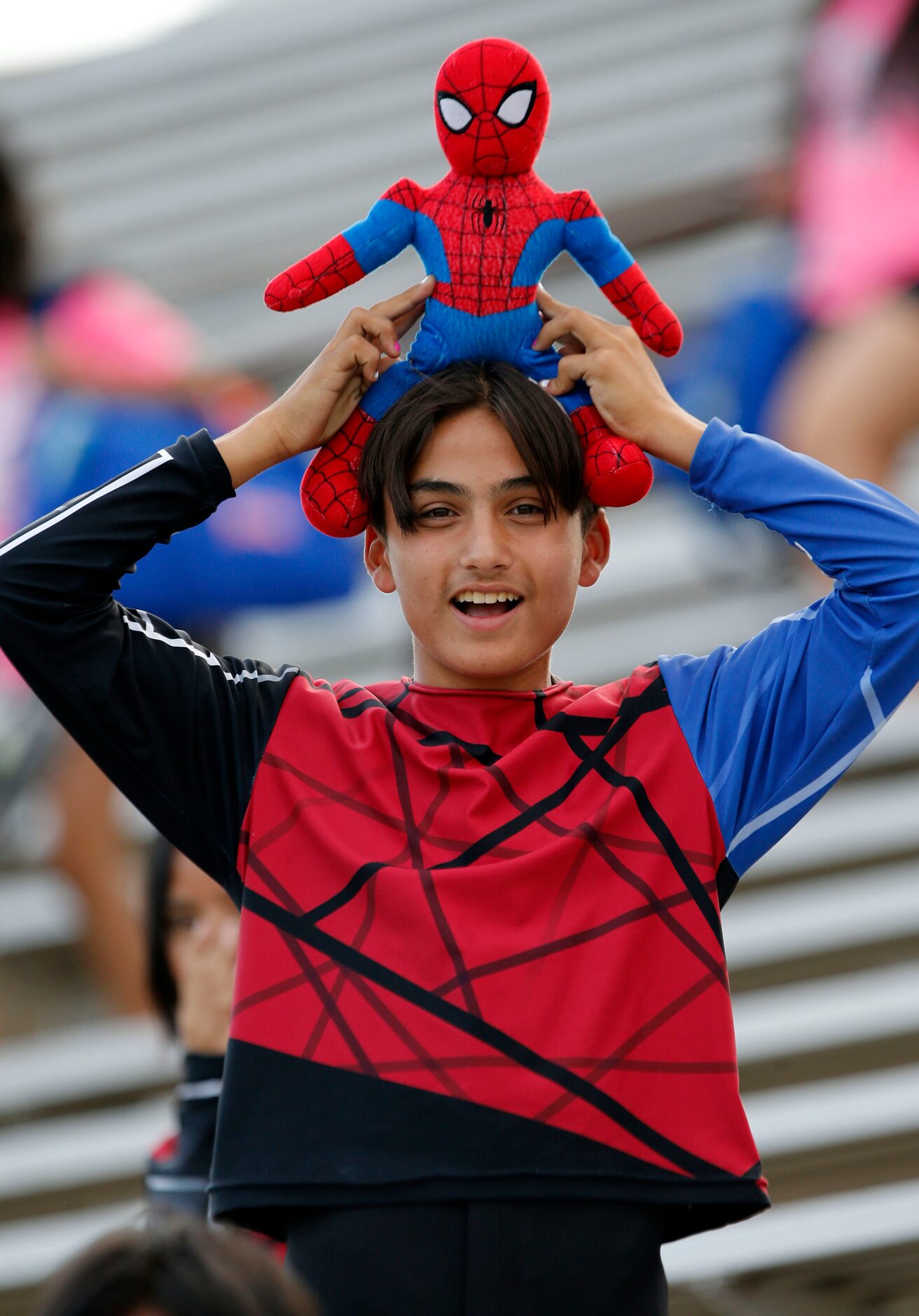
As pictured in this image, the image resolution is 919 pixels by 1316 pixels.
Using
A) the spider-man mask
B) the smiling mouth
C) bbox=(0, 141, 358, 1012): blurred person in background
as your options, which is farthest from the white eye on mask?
bbox=(0, 141, 358, 1012): blurred person in background

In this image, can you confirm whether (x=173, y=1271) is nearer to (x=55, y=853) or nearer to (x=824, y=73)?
(x=55, y=853)

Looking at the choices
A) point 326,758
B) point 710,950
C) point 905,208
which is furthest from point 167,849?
point 905,208

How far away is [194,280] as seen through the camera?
5.94 metres

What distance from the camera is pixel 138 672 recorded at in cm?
161

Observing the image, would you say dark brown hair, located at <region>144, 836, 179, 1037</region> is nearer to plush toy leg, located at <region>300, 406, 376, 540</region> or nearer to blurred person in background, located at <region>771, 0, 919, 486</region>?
plush toy leg, located at <region>300, 406, 376, 540</region>

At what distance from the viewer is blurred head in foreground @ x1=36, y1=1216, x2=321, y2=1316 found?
1.01 m

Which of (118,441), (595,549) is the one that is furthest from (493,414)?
(118,441)

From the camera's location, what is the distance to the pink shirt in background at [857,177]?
9.84ft

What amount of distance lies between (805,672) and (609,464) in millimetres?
253

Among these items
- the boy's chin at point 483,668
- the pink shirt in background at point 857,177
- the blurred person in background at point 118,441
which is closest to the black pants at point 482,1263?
the boy's chin at point 483,668

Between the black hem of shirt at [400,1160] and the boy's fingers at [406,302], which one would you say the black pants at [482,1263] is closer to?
the black hem of shirt at [400,1160]

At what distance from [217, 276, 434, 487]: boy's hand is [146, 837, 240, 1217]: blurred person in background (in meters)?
0.51

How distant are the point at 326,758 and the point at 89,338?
1.75 m

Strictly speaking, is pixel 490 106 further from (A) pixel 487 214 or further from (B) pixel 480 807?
(B) pixel 480 807
